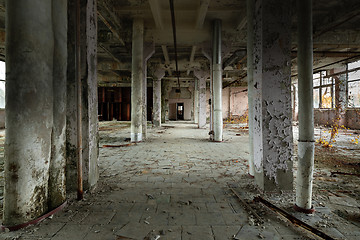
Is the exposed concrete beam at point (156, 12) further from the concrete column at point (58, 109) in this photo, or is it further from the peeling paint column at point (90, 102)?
the concrete column at point (58, 109)

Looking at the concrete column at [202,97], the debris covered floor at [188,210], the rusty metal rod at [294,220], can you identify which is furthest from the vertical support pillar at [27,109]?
the concrete column at [202,97]

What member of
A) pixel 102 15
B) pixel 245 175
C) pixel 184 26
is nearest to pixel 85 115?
pixel 245 175

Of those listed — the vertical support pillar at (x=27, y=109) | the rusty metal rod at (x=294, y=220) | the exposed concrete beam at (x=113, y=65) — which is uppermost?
the exposed concrete beam at (x=113, y=65)

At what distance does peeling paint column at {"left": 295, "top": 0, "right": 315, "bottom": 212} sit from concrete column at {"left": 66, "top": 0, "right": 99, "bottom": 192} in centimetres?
274

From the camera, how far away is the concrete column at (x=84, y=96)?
269 centimetres

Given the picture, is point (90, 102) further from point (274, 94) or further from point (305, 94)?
point (305, 94)

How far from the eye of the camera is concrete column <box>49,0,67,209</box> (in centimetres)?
226

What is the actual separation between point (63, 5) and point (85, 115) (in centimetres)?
139

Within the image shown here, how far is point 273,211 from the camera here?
2314 mm

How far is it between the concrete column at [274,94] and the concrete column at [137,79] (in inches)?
230

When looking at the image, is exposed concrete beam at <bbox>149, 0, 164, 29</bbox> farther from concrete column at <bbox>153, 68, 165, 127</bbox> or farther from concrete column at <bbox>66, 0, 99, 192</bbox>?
concrete column at <bbox>153, 68, 165, 127</bbox>

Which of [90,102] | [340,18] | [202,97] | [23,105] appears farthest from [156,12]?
[202,97]

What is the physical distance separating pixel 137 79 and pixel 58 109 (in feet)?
19.0

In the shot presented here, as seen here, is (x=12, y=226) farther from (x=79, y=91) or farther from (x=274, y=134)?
(x=274, y=134)
